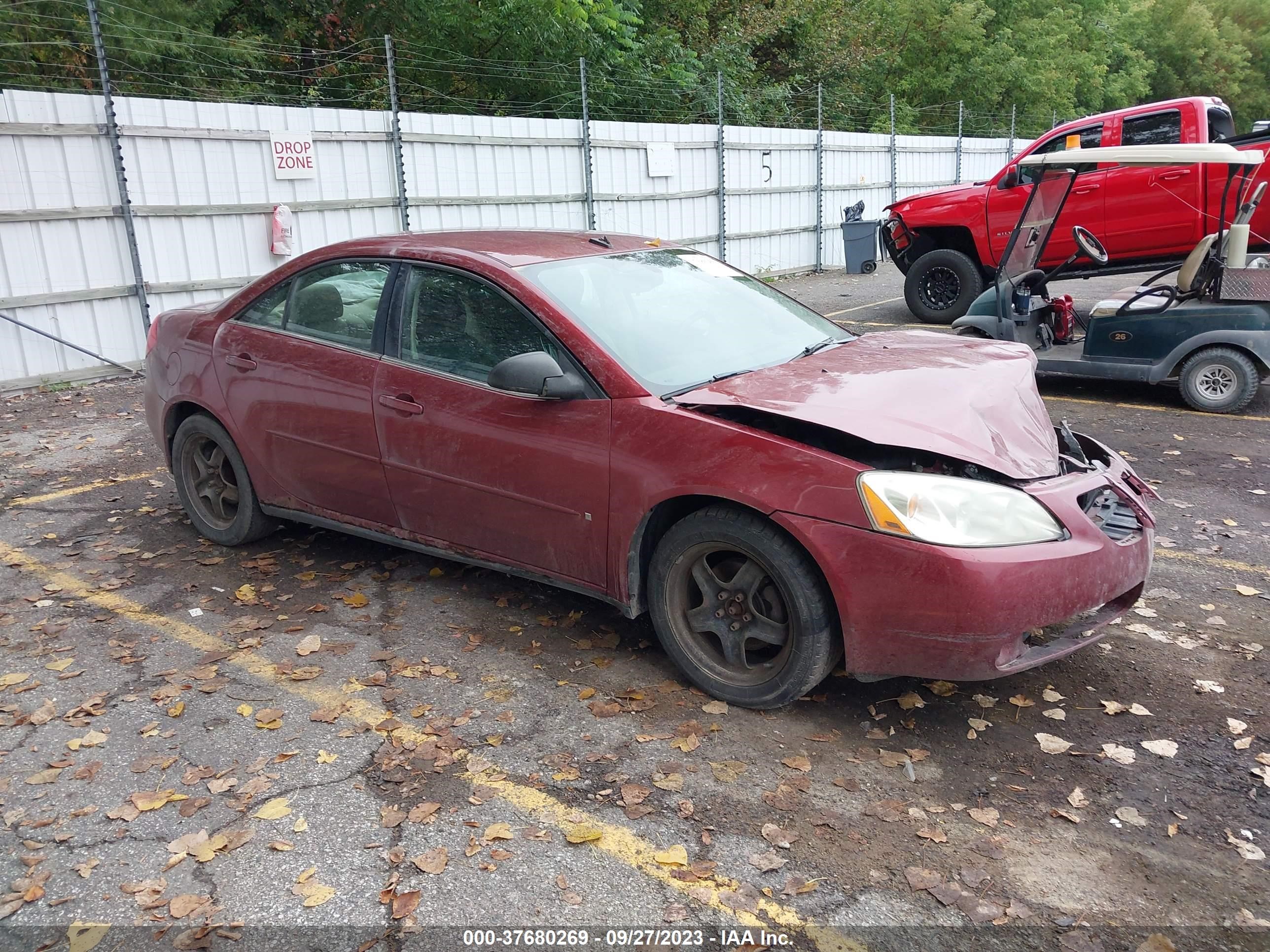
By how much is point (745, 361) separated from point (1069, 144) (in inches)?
279

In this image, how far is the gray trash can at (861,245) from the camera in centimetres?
1856

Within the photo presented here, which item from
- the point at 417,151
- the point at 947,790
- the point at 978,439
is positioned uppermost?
the point at 417,151

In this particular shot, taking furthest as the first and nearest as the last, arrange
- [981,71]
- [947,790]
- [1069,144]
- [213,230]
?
[981,71] < [213,230] < [1069,144] < [947,790]

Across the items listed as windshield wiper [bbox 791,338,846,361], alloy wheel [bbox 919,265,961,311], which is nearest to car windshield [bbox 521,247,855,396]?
windshield wiper [bbox 791,338,846,361]

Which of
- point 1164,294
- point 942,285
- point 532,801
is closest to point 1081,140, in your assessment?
point 942,285

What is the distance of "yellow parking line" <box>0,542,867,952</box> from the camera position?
2.58 metres

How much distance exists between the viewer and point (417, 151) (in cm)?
1263

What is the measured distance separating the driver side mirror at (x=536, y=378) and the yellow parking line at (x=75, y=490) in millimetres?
4098

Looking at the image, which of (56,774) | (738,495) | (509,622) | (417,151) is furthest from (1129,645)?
(417,151)

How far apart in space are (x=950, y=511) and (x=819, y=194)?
17533 millimetres

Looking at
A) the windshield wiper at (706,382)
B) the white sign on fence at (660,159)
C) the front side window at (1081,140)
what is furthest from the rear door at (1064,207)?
the windshield wiper at (706,382)

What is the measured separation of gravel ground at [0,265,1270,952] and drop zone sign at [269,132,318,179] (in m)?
7.44

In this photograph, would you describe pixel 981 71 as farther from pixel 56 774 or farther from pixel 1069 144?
pixel 56 774

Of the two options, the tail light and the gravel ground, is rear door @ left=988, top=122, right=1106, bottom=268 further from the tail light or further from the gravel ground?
the tail light
